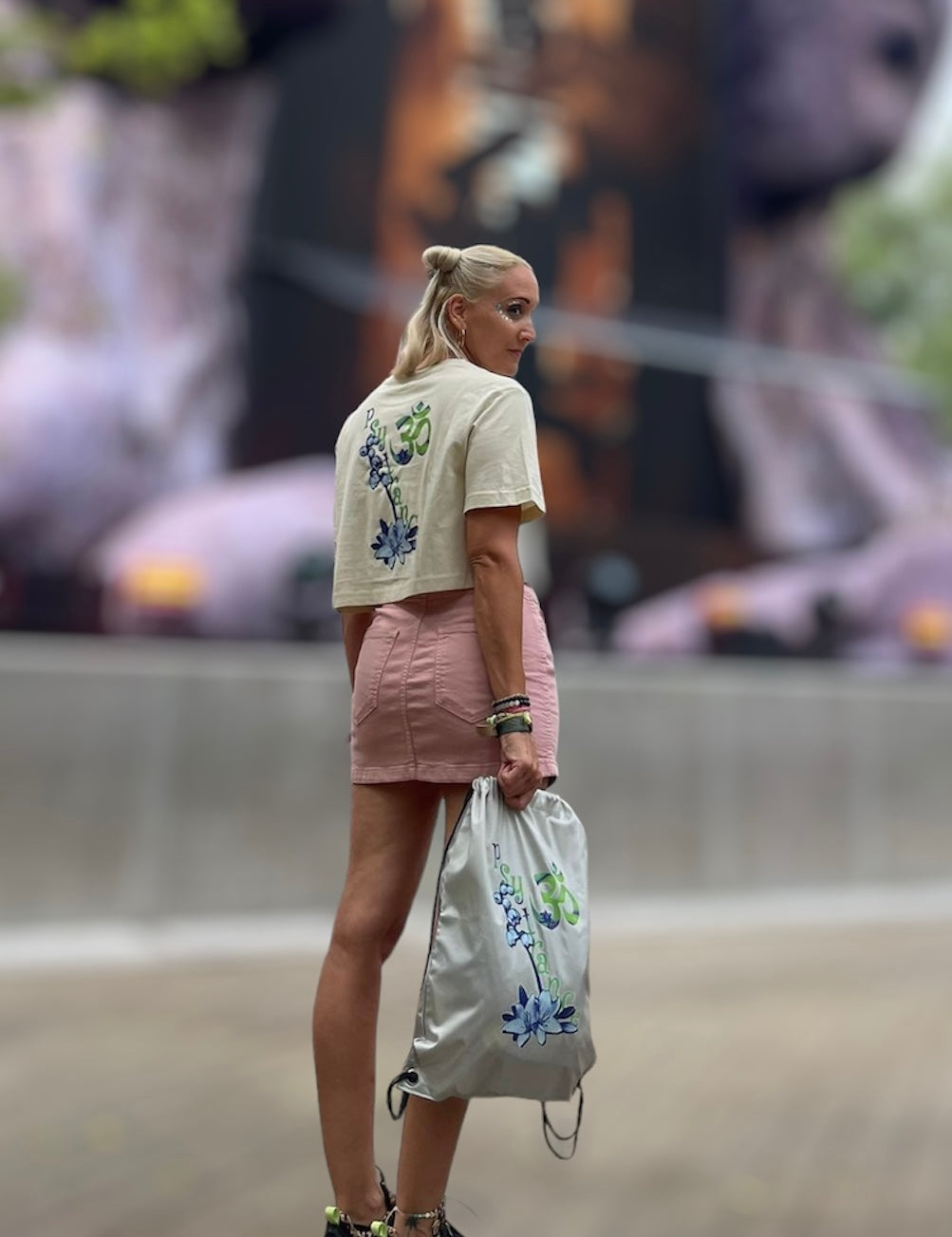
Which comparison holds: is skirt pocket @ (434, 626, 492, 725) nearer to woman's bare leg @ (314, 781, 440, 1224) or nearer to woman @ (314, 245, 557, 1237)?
woman @ (314, 245, 557, 1237)

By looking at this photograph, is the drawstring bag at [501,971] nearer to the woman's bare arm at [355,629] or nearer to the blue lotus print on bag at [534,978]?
the blue lotus print on bag at [534,978]

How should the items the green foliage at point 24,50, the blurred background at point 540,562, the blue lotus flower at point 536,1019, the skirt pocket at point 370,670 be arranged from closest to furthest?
the blue lotus flower at point 536,1019, the skirt pocket at point 370,670, the blurred background at point 540,562, the green foliage at point 24,50

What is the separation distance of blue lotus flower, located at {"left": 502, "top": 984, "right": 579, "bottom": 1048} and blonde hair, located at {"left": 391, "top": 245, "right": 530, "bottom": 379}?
1106 millimetres

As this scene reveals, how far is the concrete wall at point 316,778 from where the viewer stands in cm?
806

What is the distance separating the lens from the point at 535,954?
8.79 feet

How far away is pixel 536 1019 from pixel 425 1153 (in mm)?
347

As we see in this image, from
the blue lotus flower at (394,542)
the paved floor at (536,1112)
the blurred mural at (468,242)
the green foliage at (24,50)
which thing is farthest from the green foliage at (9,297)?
the blue lotus flower at (394,542)

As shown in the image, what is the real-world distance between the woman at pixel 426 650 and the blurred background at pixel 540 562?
1.21m

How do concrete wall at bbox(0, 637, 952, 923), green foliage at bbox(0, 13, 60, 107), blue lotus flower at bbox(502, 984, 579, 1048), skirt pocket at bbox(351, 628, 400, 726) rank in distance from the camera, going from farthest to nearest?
concrete wall at bbox(0, 637, 952, 923) → green foliage at bbox(0, 13, 60, 107) → skirt pocket at bbox(351, 628, 400, 726) → blue lotus flower at bbox(502, 984, 579, 1048)

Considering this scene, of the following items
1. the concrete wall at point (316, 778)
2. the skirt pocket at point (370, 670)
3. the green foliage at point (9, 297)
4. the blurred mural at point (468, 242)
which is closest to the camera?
the skirt pocket at point (370, 670)

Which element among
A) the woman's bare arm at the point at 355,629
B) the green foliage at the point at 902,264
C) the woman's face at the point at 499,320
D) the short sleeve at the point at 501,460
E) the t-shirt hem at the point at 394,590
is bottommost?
the woman's bare arm at the point at 355,629

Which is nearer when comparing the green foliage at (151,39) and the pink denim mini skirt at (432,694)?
the pink denim mini skirt at (432,694)

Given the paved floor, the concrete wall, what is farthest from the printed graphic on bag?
the concrete wall

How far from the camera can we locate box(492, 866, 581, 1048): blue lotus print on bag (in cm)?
265
